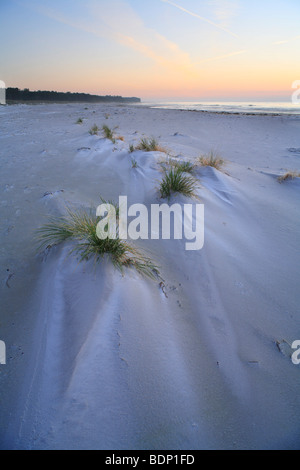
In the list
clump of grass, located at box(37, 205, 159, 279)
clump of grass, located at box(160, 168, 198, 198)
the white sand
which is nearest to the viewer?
the white sand

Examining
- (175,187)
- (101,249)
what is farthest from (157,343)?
(175,187)

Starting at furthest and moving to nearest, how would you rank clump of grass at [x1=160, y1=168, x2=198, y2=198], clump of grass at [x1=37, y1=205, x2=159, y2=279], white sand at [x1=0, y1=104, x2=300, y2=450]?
clump of grass at [x1=160, y1=168, x2=198, y2=198] → clump of grass at [x1=37, y1=205, x2=159, y2=279] → white sand at [x1=0, y1=104, x2=300, y2=450]

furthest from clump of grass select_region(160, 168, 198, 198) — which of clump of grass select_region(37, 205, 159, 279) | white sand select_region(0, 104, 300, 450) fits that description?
clump of grass select_region(37, 205, 159, 279)

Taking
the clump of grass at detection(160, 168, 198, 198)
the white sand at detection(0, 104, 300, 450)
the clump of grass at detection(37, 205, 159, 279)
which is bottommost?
the white sand at detection(0, 104, 300, 450)

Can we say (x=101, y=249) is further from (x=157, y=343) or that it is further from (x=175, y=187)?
(x=175, y=187)

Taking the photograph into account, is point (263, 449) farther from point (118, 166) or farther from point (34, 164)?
point (34, 164)

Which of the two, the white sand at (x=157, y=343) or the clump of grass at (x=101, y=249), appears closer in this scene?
the white sand at (x=157, y=343)

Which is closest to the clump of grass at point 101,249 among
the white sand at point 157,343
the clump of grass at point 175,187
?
the white sand at point 157,343

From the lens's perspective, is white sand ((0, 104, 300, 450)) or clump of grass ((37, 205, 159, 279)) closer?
white sand ((0, 104, 300, 450))

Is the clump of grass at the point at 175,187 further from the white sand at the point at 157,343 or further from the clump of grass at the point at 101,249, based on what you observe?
the clump of grass at the point at 101,249

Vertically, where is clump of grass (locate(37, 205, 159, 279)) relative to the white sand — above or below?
above

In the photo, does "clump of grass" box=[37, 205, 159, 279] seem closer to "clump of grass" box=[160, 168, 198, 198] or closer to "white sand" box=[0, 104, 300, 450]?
"white sand" box=[0, 104, 300, 450]

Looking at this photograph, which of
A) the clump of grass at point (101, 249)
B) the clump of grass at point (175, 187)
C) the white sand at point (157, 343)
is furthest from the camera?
the clump of grass at point (175, 187)
